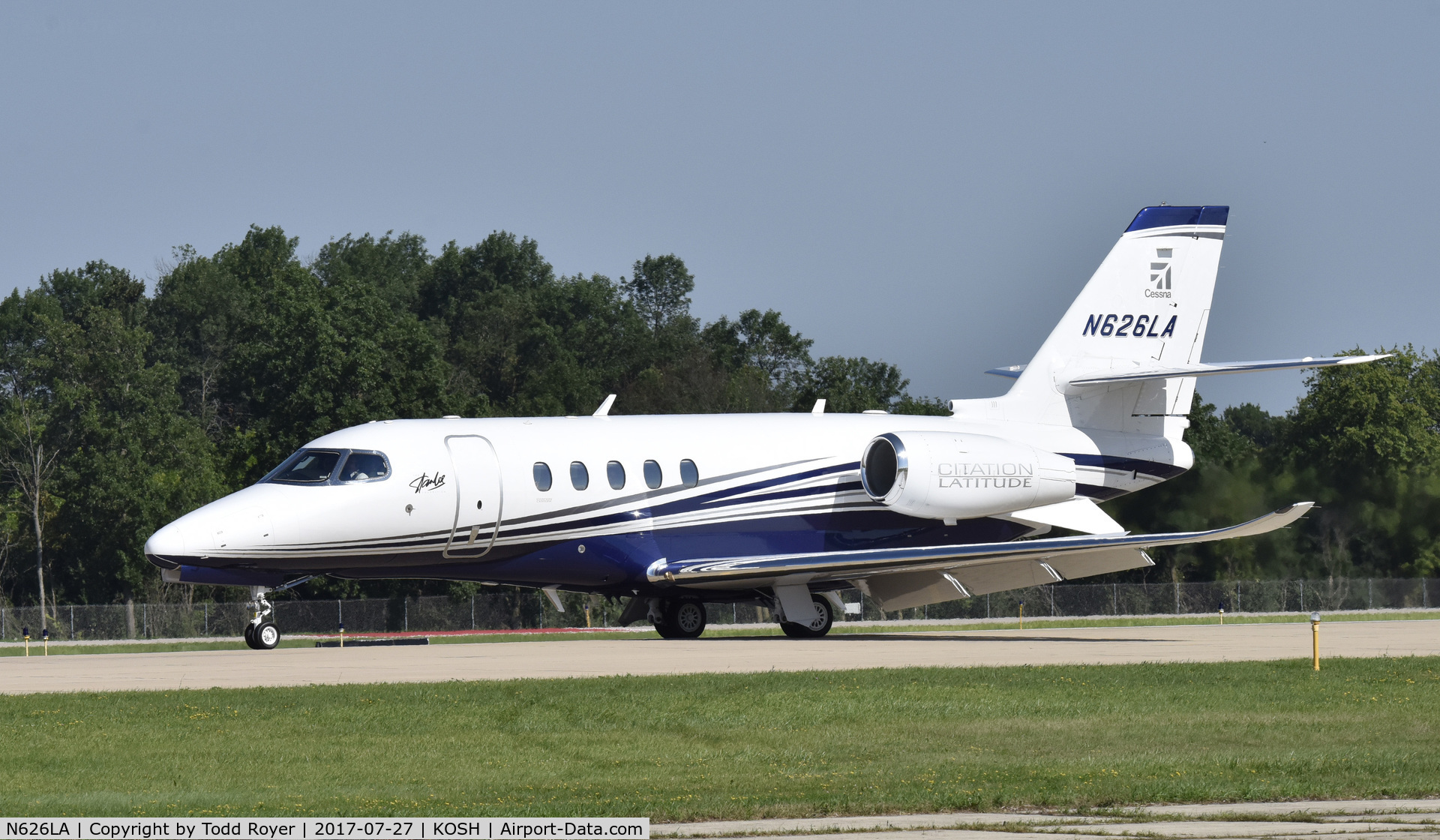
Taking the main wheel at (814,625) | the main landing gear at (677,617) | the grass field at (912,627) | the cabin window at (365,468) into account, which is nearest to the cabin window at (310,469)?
the cabin window at (365,468)

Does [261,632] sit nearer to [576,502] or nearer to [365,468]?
[365,468]

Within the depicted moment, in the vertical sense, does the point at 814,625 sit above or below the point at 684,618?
below

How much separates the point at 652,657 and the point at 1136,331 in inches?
518

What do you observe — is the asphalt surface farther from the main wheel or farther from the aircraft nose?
the aircraft nose

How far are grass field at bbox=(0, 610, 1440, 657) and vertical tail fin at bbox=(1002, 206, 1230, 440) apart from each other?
8.28 meters

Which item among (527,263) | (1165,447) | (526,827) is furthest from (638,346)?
(526,827)

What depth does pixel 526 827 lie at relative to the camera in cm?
1068

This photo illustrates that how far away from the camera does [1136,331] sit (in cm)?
3319

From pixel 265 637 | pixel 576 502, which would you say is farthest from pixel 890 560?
pixel 265 637

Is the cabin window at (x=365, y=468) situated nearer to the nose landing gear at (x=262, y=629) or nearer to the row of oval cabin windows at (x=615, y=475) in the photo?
the nose landing gear at (x=262, y=629)

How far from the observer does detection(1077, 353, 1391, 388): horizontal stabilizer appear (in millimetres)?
28297

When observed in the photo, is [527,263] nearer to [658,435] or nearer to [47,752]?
[658,435]

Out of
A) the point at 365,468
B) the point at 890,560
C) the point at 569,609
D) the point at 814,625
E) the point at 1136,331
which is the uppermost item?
the point at 1136,331
